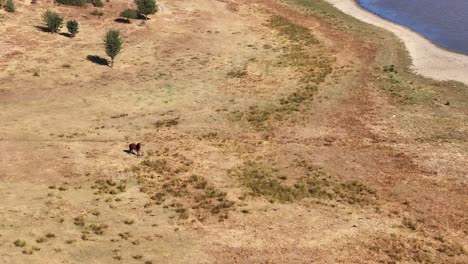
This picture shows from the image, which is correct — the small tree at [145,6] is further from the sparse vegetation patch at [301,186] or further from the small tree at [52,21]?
the sparse vegetation patch at [301,186]

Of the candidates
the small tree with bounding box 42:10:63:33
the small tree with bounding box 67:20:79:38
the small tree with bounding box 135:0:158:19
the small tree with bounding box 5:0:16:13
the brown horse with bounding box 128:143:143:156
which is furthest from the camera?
the small tree with bounding box 135:0:158:19

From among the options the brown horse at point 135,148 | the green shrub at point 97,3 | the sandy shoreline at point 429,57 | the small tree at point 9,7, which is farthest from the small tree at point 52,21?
the sandy shoreline at point 429,57

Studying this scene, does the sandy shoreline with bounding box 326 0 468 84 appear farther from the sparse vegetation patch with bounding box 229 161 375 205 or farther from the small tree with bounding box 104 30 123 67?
the small tree with bounding box 104 30 123 67

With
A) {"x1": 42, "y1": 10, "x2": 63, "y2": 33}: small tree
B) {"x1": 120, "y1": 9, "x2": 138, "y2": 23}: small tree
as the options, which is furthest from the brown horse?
{"x1": 120, "y1": 9, "x2": 138, "y2": 23}: small tree

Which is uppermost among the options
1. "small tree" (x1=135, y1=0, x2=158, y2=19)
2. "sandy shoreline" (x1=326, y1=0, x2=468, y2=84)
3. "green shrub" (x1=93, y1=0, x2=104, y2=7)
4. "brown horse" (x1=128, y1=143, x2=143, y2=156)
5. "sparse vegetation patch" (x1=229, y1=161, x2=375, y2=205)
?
"sandy shoreline" (x1=326, y1=0, x2=468, y2=84)

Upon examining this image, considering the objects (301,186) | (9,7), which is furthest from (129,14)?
(301,186)

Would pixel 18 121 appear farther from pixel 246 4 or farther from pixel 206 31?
pixel 246 4

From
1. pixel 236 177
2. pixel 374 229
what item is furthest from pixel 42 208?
pixel 374 229
